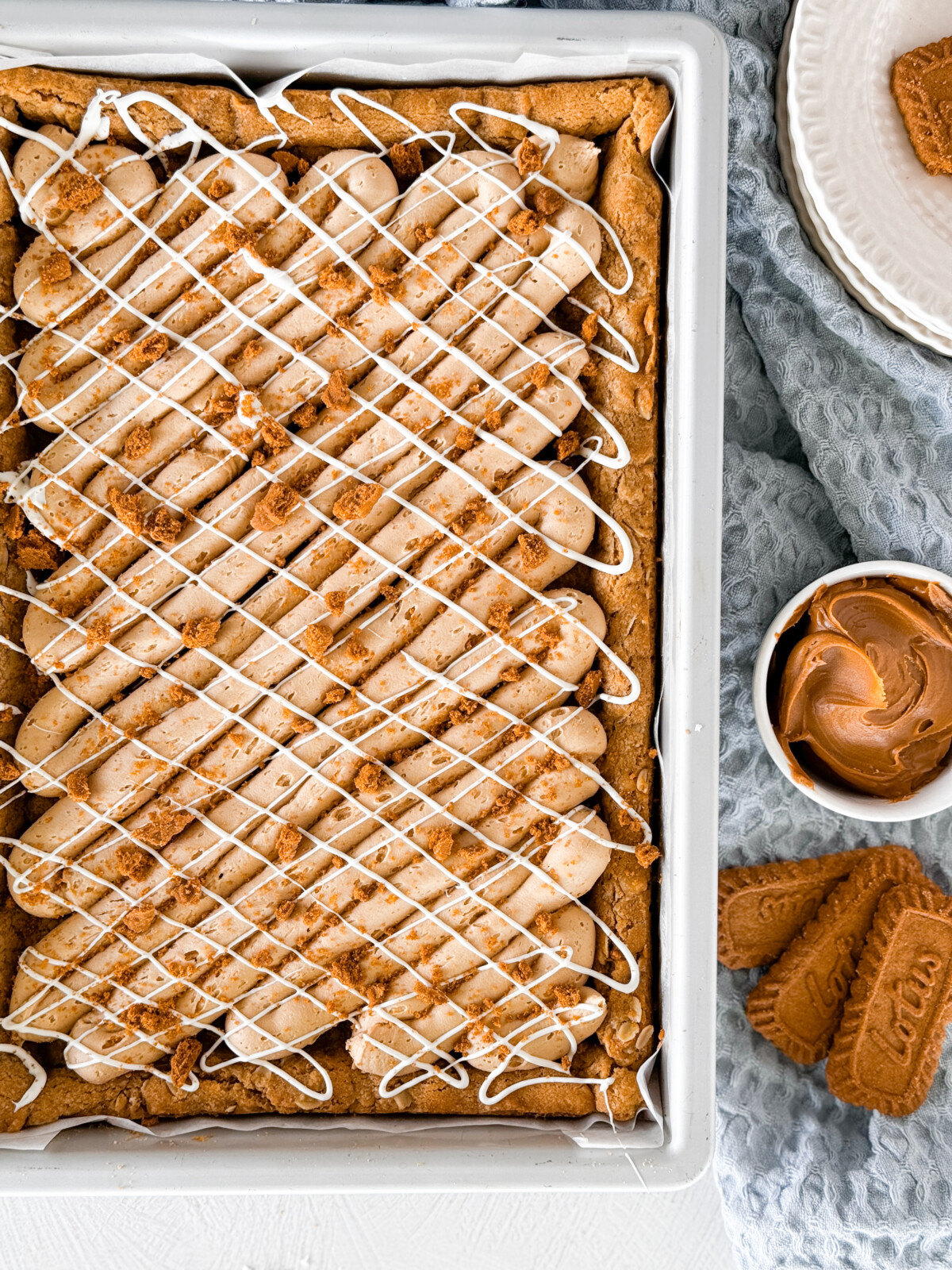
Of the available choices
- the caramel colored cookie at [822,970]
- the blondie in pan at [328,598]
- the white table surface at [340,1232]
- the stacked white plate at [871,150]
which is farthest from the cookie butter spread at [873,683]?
the white table surface at [340,1232]

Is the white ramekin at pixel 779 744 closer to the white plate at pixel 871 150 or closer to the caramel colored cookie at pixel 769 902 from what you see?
the caramel colored cookie at pixel 769 902

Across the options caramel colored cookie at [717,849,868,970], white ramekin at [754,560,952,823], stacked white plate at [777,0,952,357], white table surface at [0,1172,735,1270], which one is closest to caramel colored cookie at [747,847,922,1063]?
caramel colored cookie at [717,849,868,970]

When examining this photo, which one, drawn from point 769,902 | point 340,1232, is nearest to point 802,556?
point 769,902

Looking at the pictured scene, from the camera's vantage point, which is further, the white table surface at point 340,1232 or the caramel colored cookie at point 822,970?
the white table surface at point 340,1232

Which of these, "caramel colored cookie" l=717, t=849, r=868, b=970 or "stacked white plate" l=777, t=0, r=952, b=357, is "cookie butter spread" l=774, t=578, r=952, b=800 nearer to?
"caramel colored cookie" l=717, t=849, r=868, b=970

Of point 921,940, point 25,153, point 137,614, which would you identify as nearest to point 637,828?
point 921,940

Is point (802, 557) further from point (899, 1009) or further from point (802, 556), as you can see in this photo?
point (899, 1009)
